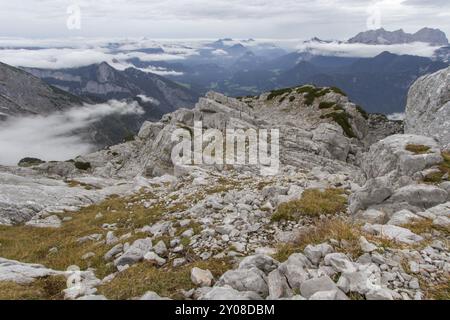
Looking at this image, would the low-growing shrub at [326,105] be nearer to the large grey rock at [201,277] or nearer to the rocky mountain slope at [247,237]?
the rocky mountain slope at [247,237]

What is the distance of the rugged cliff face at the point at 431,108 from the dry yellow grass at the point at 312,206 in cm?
1291

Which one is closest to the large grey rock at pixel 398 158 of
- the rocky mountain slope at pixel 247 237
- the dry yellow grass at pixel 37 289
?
the rocky mountain slope at pixel 247 237

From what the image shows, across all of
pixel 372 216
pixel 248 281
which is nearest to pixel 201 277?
pixel 248 281

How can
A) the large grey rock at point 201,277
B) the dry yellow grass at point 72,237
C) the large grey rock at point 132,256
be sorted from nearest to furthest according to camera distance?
the large grey rock at point 201,277 → the large grey rock at point 132,256 → the dry yellow grass at point 72,237

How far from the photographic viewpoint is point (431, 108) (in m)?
31.2

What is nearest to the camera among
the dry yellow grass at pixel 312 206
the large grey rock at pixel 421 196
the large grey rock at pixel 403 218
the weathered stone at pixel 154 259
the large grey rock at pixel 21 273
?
the large grey rock at pixel 21 273

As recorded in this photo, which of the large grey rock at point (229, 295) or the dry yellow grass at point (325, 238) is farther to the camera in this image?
the dry yellow grass at point (325, 238)

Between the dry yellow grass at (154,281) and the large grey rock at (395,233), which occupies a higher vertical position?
the large grey rock at (395,233)

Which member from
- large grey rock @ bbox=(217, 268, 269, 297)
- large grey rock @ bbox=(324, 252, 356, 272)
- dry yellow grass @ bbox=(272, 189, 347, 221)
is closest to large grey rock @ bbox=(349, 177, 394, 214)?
dry yellow grass @ bbox=(272, 189, 347, 221)

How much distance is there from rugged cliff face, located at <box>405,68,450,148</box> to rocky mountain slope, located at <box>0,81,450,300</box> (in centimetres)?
859

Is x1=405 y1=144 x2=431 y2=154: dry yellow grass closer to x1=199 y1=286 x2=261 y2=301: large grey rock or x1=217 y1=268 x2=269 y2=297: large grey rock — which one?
x1=217 y1=268 x2=269 y2=297: large grey rock

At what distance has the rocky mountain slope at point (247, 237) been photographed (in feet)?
28.2

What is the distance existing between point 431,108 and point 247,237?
26.0m

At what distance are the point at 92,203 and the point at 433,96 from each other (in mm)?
34250
